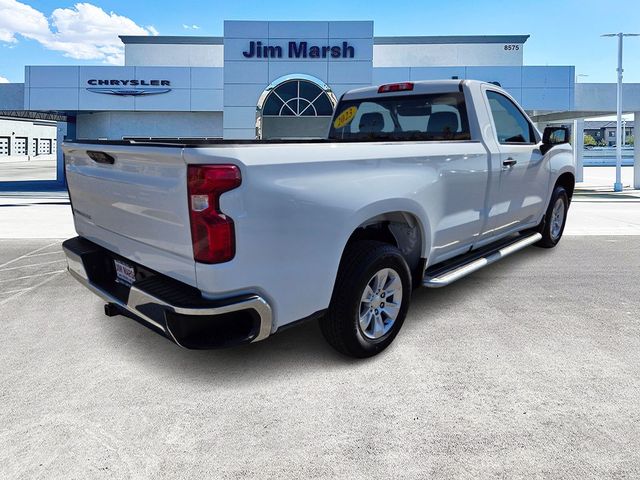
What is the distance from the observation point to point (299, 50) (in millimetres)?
22078

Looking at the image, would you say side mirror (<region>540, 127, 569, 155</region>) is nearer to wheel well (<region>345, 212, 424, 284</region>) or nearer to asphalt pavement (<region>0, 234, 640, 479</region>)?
asphalt pavement (<region>0, 234, 640, 479</region>)

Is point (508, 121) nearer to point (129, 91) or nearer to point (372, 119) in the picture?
point (372, 119)

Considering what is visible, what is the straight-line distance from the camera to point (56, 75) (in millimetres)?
24297

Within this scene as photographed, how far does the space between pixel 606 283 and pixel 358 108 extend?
3.25m

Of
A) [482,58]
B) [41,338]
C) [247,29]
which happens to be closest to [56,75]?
[247,29]

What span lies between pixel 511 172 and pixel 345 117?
1861 millimetres

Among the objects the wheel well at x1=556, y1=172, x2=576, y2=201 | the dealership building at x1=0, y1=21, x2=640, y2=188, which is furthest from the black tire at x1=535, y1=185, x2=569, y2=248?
the dealership building at x1=0, y1=21, x2=640, y2=188

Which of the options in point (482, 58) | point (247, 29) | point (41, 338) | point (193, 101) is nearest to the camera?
point (41, 338)

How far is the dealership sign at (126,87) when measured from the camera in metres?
24.2

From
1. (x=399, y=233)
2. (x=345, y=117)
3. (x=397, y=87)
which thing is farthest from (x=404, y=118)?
(x=399, y=233)

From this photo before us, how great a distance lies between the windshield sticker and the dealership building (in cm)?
1535

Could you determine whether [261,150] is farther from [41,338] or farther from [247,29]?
[247,29]

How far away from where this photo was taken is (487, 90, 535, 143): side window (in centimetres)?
532

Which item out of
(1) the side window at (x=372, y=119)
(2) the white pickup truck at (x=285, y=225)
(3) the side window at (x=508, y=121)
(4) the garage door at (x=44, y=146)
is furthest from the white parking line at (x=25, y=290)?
(4) the garage door at (x=44, y=146)
